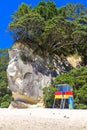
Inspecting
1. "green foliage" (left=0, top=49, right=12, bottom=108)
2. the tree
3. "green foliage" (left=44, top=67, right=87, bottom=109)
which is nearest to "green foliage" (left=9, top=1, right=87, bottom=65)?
the tree

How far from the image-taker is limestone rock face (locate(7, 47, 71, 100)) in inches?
1013

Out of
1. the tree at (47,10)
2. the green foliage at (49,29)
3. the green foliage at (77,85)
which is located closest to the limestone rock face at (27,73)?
the green foliage at (49,29)

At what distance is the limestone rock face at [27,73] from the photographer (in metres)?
25.7

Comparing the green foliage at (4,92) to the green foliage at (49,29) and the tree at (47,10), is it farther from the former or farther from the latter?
the tree at (47,10)

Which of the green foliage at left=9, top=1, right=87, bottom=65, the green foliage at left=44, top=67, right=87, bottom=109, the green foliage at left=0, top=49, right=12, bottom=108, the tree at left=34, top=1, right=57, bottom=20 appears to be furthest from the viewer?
the green foliage at left=0, top=49, right=12, bottom=108

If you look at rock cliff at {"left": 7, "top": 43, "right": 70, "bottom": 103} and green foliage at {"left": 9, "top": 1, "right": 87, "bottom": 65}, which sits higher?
green foliage at {"left": 9, "top": 1, "right": 87, "bottom": 65}

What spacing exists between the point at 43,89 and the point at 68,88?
5.82 metres

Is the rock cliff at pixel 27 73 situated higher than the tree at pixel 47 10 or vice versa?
the tree at pixel 47 10

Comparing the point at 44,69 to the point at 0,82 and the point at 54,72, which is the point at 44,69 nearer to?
the point at 54,72

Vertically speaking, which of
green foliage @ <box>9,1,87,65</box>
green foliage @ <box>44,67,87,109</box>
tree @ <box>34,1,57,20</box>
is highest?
tree @ <box>34,1,57,20</box>

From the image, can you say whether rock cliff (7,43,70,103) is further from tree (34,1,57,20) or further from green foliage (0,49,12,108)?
green foliage (0,49,12,108)

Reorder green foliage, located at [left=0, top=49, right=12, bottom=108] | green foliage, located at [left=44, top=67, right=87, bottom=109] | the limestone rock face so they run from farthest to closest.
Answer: green foliage, located at [left=0, top=49, right=12, bottom=108]
the limestone rock face
green foliage, located at [left=44, top=67, right=87, bottom=109]

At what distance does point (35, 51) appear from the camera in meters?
26.7

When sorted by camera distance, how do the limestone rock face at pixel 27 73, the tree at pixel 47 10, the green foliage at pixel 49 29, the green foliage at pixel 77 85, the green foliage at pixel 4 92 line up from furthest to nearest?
1. the green foliage at pixel 4 92
2. the tree at pixel 47 10
3. the limestone rock face at pixel 27 73
4. the green foliage at pixel 49 29
5. the green foliage at pixel 77 85
